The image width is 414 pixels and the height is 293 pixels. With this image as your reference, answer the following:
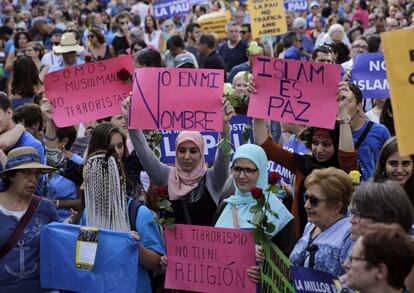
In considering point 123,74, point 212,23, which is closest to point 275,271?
point 123,74

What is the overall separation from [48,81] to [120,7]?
21.3 meters

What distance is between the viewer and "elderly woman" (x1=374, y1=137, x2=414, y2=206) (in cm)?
591

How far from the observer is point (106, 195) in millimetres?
6109

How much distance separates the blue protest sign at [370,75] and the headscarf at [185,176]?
2.82m

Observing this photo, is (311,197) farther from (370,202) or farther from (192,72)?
(192,72)

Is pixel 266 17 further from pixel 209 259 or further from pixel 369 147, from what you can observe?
pixel 209 259

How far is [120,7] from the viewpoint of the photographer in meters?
29.0

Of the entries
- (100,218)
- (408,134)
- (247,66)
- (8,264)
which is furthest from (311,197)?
(247,66)

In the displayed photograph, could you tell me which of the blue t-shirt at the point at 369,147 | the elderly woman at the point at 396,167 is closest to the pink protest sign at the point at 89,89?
the blue t-shirt at the point at 369,147

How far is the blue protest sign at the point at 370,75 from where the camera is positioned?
8989 millimetres

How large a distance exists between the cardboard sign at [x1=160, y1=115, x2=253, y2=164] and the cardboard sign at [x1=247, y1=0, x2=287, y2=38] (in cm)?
563

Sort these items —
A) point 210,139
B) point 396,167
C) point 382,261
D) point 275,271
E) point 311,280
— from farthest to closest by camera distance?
1. point 210,139
2. point 396,167
3. point 275,271
4. point 311,280
5. point 382,261

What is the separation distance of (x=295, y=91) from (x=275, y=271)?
5.24ft

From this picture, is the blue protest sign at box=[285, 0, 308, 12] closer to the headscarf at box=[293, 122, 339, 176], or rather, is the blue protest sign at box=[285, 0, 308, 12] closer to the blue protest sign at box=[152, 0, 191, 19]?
the blue protest sign at box=[152, 0, 191, 19]
